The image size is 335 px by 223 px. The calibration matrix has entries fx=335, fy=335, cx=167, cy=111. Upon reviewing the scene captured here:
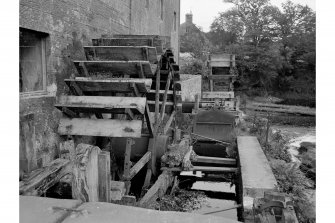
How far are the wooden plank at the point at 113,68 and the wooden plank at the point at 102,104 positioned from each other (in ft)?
2.11

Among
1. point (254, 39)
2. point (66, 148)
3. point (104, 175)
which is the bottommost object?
point (66, 148)

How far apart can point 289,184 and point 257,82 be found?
72.8ft

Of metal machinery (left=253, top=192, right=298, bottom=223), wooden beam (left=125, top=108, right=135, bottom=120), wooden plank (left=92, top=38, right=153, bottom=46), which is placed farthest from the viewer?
wooden plank (left=92, top=38, right=153, bottom=46)

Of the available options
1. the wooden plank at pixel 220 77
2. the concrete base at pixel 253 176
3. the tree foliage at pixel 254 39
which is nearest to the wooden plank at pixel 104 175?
the concrete base at pixel 253 176

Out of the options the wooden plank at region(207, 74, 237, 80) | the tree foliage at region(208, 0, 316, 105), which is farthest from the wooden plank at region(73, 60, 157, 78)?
the tree foliage at region(208, 0, 316, 105)

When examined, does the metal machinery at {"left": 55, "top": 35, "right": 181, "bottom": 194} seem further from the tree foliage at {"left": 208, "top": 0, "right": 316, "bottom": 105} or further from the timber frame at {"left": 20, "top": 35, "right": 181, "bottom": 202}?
the tree foliage at {"left": 208, "top": 0, "right": 316, "bottom": 105}

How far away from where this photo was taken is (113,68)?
5.45m

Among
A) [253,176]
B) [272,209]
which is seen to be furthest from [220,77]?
[272,209]

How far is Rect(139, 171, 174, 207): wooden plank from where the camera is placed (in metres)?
4.87

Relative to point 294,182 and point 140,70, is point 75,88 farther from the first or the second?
point 294,182

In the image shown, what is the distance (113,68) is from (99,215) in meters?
3.57

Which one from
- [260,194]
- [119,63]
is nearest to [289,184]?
[260,194]

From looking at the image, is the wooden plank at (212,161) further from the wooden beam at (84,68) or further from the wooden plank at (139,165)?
the wooden beam at (84,68)

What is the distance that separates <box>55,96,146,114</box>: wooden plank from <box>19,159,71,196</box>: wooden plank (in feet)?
4.78
